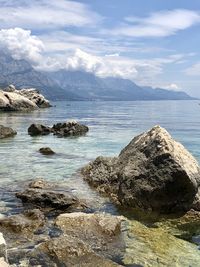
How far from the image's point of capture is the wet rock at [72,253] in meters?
13.1

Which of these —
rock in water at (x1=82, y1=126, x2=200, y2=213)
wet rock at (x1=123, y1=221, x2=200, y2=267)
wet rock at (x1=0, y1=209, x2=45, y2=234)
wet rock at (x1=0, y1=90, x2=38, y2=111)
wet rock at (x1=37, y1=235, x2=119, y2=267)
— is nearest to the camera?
wet rock at (x1=37, y1=235, x2=119, y2=267)

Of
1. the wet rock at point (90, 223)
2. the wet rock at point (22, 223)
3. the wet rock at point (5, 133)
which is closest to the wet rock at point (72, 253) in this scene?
the wet rock at point (90, 223)

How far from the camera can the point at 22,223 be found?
1608 centimetres

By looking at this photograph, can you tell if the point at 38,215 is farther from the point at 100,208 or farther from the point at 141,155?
the point at 141,155

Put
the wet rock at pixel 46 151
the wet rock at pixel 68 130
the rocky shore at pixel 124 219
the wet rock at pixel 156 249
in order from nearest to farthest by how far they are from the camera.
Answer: the rocky shore at pixel 124 219, the wet rock at pixel 156 249, the wet rock at pixel 46 151, the wet rock at pixel 68 130

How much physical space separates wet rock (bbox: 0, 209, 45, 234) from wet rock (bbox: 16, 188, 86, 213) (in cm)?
209

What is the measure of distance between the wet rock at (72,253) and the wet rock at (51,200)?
5.25 m

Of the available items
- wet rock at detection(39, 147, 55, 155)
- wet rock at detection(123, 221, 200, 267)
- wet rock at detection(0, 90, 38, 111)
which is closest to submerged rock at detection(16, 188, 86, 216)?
wet rock at detection(123, 221, 200, 267)

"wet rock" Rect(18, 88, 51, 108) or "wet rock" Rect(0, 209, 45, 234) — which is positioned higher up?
"wet rock" Rect(18, 88, 51, 108)

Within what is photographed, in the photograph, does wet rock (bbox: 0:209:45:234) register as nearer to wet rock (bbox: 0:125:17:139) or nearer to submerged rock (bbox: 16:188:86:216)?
submerged rock (bbox: 16:188:86:216)

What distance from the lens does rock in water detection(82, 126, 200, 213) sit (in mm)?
19484

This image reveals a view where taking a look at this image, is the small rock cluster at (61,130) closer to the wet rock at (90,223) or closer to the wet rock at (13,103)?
the wet rock at (90,223)

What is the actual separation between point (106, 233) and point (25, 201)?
229 inches

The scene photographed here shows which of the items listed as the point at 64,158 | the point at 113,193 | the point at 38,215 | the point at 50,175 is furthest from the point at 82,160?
the point at 38,215
